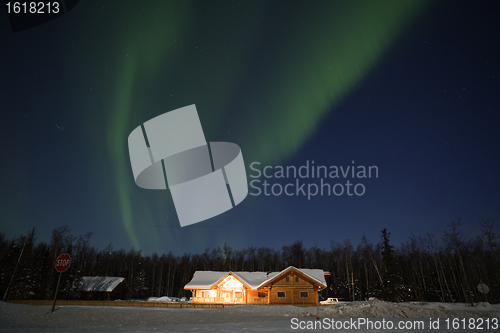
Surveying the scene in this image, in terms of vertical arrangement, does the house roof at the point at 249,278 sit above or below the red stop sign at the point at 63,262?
below

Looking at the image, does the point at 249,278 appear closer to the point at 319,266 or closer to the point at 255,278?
the point at 255,278

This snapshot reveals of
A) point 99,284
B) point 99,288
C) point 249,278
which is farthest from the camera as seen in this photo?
point 99,284

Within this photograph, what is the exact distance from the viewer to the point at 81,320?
1728 centimetres

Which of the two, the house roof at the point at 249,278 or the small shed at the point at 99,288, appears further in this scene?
the small shed at the point at 99,288

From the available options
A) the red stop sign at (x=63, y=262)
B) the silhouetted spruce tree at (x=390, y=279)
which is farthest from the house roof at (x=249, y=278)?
the red stop sign at (x=63, y=262)

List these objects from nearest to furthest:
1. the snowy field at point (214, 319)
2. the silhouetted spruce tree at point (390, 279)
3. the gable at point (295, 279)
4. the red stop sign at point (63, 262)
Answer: the snowy field at point (214, 319) → the red stop sign at point (63, 262) → the gable at point (295, 279) → the silhouetted spruce tree at point (390, 279)

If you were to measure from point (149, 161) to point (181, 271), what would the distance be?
59532mm

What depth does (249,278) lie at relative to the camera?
44719 millimetres

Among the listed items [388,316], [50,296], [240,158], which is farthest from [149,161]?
[50,296]

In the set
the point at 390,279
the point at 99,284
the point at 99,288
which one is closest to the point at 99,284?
the point at 99,284

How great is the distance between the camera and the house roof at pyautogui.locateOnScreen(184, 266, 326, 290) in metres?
40.9

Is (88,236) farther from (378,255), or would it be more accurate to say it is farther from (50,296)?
(378,255)

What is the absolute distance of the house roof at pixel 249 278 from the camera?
40906mm

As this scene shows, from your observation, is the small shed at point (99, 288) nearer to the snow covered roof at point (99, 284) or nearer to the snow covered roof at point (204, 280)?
the snow covered roof at point (99, 284)
